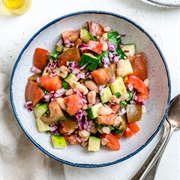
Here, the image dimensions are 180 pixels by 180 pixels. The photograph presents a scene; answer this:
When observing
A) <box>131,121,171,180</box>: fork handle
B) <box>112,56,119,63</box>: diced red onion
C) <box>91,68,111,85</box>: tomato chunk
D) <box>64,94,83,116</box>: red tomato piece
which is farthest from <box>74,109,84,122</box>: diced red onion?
<box>131,121,171,180</box>: fork handle

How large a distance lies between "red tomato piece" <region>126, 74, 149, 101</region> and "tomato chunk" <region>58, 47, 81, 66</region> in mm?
222

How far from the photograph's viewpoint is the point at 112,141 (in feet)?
4.73

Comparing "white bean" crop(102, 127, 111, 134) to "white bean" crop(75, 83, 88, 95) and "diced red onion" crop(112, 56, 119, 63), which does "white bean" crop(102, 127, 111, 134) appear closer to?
"white bean" crop(75, 83, 88, 95)

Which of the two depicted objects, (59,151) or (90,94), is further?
(59,151)

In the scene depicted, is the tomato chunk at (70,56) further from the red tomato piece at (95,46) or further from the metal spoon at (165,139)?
the metal spoon at (165,139)

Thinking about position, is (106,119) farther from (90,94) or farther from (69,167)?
(69,167)

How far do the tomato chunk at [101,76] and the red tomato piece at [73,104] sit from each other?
96 mm

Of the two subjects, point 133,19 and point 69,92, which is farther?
point 133,19

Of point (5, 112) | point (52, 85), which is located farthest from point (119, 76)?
point (5, 112)

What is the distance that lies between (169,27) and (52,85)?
0.57 meters

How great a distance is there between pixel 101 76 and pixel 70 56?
0.15m

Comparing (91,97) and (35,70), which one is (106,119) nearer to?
(91,97)

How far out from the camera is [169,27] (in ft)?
5.11

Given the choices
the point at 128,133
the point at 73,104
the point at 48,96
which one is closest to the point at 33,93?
the point at 48,96
